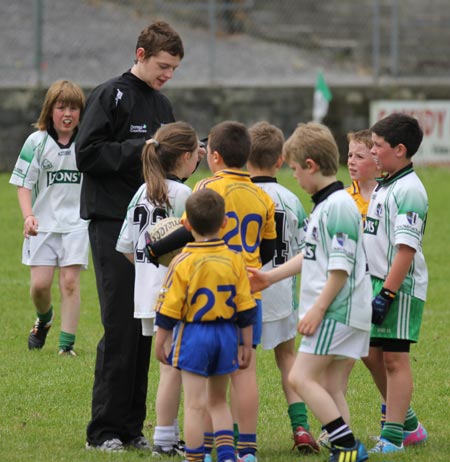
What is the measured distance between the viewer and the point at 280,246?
19.4 ft

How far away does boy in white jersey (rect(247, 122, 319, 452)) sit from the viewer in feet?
19.0

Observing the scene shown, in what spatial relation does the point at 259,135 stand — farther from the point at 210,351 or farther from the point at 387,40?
the point at 387,40

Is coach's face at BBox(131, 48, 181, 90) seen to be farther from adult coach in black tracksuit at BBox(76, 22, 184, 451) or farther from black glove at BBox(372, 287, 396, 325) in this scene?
black glove at BBox(372, 287, 396, 325)

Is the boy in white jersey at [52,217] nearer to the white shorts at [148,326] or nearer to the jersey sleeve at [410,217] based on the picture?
the white shorts at [148,326]

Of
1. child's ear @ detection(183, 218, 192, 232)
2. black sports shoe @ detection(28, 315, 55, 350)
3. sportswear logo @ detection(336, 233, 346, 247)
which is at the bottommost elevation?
black sports shoe @ detection(28, 315, 55, 350)

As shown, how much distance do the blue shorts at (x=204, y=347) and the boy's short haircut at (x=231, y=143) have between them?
86cm

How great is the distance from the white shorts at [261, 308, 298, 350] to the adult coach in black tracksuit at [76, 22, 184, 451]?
24.7 inches

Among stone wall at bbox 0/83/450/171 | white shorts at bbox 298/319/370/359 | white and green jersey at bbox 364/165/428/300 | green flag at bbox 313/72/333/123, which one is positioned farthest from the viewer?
green flag at bbox 313/72/333/123

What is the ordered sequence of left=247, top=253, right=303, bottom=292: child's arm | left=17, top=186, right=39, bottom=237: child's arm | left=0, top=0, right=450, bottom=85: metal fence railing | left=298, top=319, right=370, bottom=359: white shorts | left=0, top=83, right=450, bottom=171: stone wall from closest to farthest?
left=298, top=319, right=370, bottom=359: white shorts < left=247, top=253, right=303, bottom=292: child's arm < left=17, top=186, right=39, bottom=237: child's arm < left=0, top=83, right=450, bottom=171: stone wall < left=0, top=0, right=450, bottom=85: metal fence railing

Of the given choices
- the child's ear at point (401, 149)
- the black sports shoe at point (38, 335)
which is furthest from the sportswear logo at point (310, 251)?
the black sports shoe at point (38, 335)

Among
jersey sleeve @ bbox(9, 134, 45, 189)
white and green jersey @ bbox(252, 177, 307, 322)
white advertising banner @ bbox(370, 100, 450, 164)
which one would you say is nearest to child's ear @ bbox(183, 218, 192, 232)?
white and green jersey @ bbox(252, 177, 307, 322)

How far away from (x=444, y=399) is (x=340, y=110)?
14.7 meters

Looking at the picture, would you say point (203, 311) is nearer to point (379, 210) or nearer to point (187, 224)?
point (187, 224)

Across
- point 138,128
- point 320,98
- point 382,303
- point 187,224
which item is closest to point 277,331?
point 382,303
